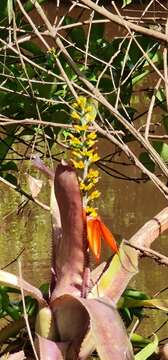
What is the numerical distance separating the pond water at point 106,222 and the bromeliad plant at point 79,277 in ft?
2.80

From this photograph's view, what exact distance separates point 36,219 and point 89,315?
1859mm

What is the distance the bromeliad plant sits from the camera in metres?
0.90

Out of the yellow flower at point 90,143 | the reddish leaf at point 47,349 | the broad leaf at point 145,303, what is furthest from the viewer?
the broad leaf at point 145,303

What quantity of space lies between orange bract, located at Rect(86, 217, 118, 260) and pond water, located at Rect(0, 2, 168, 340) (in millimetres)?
982

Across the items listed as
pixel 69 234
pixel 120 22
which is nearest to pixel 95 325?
pixel 69 234

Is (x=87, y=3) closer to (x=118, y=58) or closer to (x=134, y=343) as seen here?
(x=118, y=58)

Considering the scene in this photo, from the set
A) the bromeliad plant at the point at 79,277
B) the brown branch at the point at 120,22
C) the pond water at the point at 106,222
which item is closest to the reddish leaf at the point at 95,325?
the bromeliad plant at the point at 79,277

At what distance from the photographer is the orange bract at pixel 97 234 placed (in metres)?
0.90

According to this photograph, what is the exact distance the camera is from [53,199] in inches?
40.8

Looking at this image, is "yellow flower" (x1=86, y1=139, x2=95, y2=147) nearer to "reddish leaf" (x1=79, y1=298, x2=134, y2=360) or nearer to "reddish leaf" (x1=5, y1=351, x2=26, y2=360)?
"reddish leaf" (x1=79, y1=298, x2=134, y2=360)

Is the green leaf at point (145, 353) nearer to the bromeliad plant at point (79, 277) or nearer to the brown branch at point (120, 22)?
the bromeliad plant at point (79, 277)

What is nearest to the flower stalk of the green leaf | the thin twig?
the thin twig

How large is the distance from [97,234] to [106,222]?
6.37 feet

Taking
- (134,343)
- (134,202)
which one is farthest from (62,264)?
(134,202)
